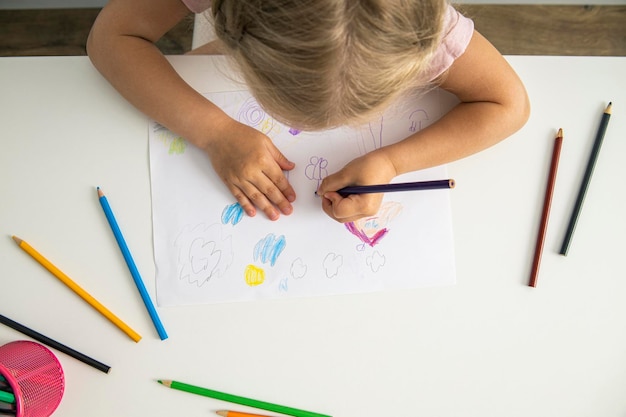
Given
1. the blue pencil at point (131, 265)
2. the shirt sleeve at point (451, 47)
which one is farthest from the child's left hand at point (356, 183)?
the blue pencil at point (131, 265)

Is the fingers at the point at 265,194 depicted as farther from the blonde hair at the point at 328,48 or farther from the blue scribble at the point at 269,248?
the blonde hair at the point at 328,48

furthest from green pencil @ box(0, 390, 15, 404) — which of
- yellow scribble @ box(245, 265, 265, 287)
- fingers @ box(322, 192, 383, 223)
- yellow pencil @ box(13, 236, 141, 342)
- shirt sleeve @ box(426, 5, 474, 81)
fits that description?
shirt sleeve @ box(426, 5, 474, 81)

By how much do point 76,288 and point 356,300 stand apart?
0.29 metres

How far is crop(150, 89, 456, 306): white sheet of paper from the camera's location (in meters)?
0.52

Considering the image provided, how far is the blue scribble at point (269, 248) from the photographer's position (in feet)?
1.73

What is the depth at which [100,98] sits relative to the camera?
57cm

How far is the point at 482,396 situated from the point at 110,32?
56cm

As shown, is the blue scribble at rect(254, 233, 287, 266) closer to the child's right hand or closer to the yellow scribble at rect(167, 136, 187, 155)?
the child's right hand

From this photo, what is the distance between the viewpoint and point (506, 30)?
3.08 feet

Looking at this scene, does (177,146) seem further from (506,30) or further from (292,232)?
(506,30)

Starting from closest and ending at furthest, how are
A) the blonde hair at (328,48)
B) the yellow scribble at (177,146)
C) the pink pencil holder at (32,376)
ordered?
the blonde hair at (328,48)
the pink pencil holder at (32,376)
the yellow scribble at (177,146)

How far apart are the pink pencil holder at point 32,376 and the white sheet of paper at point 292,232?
12cm

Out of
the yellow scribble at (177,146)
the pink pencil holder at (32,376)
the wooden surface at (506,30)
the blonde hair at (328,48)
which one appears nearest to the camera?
the blonde hair at (328,48)

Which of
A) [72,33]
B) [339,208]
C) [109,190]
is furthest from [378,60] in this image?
[72,33]
